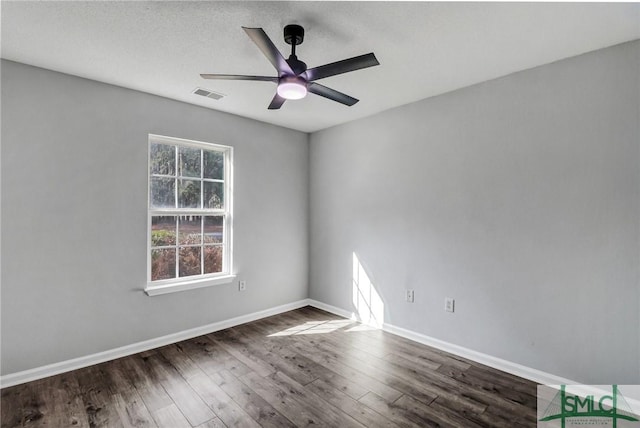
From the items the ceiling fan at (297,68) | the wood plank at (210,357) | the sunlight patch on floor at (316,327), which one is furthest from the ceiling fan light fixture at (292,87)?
the sunlight patch on floor at (316,327)

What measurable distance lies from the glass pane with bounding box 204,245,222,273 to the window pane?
0.25 feet

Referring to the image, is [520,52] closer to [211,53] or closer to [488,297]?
[488,297]

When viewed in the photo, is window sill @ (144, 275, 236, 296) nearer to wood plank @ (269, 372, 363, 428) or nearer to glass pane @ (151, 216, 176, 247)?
glass pane @ (151, 216, 176, 247)

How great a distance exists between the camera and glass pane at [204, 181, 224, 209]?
140 inches

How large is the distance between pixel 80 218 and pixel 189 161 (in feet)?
3.82

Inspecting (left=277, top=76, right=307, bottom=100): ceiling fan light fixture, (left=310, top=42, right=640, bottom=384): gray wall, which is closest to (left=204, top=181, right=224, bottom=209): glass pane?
(left=310, top=42, right=640, bottom=384): gray wall

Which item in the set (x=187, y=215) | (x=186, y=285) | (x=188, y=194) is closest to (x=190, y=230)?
(x=187, y=215)

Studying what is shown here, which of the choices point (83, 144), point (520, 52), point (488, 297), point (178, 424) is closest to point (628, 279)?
point (488, 297)

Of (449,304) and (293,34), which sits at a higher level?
(293,34)

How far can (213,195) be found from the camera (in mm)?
3617

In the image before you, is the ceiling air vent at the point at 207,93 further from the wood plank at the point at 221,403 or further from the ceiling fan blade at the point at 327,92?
the wood plank at the point at 221,403

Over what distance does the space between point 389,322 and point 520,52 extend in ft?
9.19

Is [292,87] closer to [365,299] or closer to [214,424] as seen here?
[214,424]

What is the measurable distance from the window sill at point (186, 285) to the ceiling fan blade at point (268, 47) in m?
2.42
